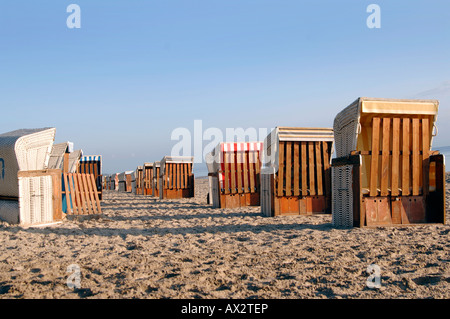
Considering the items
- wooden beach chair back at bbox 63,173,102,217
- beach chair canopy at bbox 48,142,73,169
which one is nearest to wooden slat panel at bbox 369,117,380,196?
wooden beach chair back at bbox 63,173,102,217

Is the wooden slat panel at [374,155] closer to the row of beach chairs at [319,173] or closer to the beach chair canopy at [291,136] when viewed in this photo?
the row of beach chairs at [319,173]

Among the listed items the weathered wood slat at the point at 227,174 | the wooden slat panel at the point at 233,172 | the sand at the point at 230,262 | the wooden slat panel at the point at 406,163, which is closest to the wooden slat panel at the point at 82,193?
the sand at the point at 230,262

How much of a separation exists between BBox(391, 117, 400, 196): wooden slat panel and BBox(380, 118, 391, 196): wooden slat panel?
97 mm

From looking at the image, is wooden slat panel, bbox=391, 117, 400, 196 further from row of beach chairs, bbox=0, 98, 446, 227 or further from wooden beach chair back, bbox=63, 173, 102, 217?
wooden beach chair back, bbox=63, 173, 102, 217

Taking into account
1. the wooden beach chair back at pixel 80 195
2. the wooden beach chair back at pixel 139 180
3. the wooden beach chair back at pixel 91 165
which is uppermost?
the wooden beach chair back at pixel 91 165

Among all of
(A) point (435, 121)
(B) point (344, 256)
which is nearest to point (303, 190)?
(A) point (435, 121)

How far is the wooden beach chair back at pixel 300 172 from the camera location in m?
9.74

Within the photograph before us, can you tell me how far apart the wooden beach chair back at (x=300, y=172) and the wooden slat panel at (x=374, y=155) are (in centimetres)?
274

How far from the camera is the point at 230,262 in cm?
491

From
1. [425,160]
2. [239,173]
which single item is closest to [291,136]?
[425,160]

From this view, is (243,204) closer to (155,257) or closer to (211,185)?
(211,185)

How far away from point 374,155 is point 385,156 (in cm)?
24

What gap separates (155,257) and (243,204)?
324 inches
